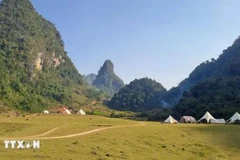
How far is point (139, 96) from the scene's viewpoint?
15612 centimetres

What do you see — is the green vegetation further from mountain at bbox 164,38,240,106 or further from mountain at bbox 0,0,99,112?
mountain at bbox 0,0,99,112

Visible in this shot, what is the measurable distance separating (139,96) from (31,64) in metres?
58.6

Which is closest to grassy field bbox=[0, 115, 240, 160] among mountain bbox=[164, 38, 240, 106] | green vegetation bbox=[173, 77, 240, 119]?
green vegetation bbox=[173, 77, 240, 119]

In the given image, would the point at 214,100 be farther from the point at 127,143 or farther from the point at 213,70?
the point at 213,70

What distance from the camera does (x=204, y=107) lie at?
7419 cm

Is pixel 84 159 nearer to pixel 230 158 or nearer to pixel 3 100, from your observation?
pixel 230 158

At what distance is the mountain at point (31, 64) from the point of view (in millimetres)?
100906

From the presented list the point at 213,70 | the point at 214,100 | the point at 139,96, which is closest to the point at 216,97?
the point at 214,100

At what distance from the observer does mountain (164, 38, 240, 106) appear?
115156 millimetres

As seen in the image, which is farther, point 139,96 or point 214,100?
point 139,96

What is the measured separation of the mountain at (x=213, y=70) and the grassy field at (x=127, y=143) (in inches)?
3129

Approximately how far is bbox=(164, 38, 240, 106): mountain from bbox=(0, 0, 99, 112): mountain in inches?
1859

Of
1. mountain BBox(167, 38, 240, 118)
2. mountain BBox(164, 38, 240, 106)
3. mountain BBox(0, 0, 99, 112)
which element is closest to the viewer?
mountain BBox(167, 38, 240, 118)

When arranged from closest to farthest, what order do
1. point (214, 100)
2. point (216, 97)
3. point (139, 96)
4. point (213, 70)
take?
point (214, 100) → point (216, 97) → point (213, 70) → point (139, 96)
